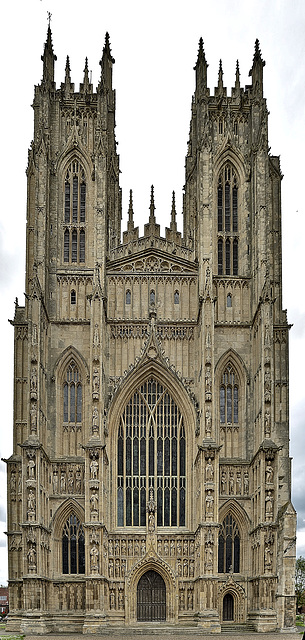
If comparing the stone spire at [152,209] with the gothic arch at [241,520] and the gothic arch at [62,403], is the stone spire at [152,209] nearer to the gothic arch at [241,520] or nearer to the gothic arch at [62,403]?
the gothic arch at [62,403]

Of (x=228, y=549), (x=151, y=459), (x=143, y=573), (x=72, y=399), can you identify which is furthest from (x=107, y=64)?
(x=143, y=573)

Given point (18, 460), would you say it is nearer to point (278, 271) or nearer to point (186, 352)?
point (186, 352)

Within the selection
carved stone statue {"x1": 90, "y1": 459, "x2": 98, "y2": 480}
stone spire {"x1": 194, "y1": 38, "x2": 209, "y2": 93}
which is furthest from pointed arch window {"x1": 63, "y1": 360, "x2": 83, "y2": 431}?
stone spire {"x1": 194, "y1": 38, "x2": 209, "y2": 93}

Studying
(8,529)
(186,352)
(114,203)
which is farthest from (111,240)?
(8,529)

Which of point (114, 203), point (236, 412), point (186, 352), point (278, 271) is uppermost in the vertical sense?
point (114, 203)

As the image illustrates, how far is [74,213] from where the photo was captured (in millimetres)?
54906

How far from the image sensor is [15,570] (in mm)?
50531

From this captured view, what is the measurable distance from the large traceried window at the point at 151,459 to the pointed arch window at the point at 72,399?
2.51 meters

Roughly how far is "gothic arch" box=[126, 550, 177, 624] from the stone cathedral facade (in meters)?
0.09

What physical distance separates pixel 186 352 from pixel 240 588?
13220 millimetres

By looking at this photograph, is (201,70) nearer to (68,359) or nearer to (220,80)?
(220,80)

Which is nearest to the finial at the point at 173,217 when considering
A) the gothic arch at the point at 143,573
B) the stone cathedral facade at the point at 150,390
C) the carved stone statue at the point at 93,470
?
the stone cathedral facade at the point at 150,390

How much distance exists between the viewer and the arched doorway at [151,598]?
1941 inches

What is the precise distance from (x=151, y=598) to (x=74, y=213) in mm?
22393
